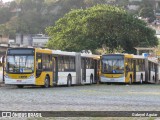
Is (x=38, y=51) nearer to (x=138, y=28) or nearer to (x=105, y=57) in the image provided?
(x=105, y=57)

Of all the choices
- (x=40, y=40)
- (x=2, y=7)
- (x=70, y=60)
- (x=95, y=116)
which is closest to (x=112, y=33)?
(x=70, y=60)

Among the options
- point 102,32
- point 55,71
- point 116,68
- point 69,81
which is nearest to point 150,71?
point 116,68

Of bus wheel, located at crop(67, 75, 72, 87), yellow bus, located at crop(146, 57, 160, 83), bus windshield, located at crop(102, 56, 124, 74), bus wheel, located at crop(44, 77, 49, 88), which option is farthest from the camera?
yellow bus, located at crop(146, 57, 160, 83)

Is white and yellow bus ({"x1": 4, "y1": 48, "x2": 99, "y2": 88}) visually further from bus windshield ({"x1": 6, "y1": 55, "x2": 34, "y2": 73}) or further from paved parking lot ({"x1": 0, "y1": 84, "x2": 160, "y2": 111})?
paved parking lot ({"x1": 0, "y1": 84, "x2": 160, "y2": 111})

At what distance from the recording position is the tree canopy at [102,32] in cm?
7025

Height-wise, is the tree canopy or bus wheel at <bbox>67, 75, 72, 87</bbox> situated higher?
the tree canopy

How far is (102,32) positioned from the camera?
70938 mm

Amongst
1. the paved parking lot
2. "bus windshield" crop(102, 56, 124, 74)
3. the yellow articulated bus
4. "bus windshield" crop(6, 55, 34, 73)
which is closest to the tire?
"bus windshield" crop(6, 55, 34, 73)

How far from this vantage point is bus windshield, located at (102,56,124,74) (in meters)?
42.2

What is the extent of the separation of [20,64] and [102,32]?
130 feet

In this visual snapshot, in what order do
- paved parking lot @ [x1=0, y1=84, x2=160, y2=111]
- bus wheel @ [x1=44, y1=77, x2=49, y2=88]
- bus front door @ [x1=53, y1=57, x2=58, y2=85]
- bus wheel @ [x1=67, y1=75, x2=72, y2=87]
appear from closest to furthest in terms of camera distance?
paved parking lot @ [x1=0, y1=84, x2=160, y2=111], bus wheel @ [x1=44, y1=77, x2=49, y2=88], bus front door @ [x1=53, y1=57, x2=58, y2=85], bus wheel @ [x1=67, y1=75, x2=72, y2=87]

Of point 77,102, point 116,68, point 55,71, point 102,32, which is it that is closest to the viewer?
point 77,102

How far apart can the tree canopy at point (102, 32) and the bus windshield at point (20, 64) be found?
122ft

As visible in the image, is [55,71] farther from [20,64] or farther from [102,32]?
[102,32]
